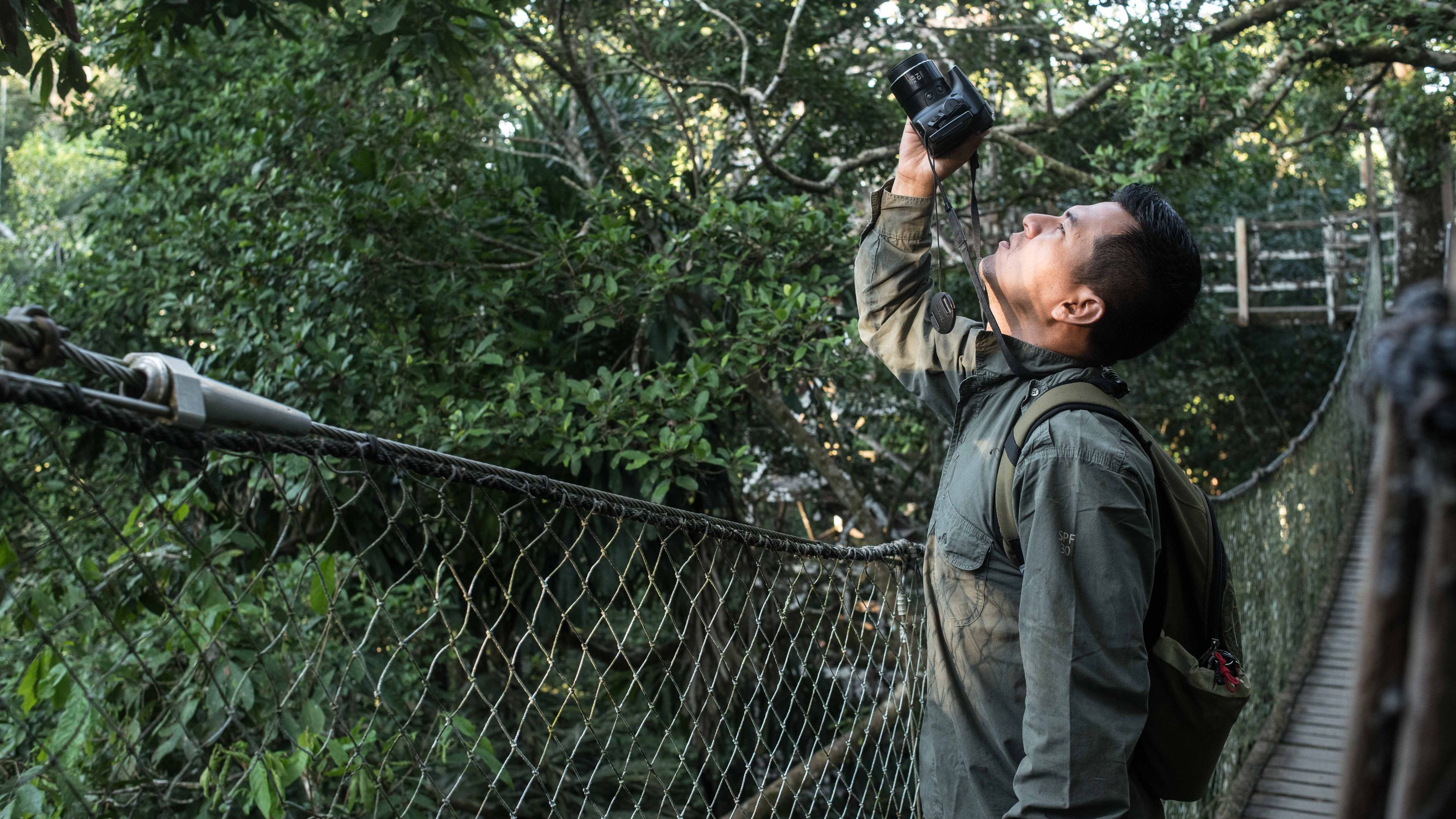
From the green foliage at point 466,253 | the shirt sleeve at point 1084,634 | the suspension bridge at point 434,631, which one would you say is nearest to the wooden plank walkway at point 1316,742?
the suspension bridge at point 434,631

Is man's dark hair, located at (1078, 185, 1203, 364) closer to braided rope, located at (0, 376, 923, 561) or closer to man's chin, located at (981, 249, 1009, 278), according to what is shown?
man's chin, located at (981, 249, 1009, 278)

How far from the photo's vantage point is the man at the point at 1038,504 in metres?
1.03

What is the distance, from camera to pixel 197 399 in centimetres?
68

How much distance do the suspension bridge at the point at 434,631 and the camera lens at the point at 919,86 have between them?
624 millimetres

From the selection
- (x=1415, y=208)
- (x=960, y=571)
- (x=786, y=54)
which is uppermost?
(x=786, y=54)

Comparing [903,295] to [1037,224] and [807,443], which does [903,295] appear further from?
[807,443]

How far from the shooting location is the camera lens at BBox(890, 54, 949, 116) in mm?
1477

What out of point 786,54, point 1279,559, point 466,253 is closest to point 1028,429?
point 466,253

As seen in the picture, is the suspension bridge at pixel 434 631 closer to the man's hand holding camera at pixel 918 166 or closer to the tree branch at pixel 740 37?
the man's hand holding camera at pixel 918 166

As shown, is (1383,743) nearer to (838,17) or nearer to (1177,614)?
(1177,614)

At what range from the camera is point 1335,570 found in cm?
550

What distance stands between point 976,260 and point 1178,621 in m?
0.51

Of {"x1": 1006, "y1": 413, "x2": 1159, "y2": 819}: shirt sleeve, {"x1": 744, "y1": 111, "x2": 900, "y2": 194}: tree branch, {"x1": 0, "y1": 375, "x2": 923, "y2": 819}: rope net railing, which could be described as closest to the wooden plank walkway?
{"x1": 0, "y1": 375, "x2": 923, "y2": 819}: rope net railing

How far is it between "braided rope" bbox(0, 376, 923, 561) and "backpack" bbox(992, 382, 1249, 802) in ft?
1.21
